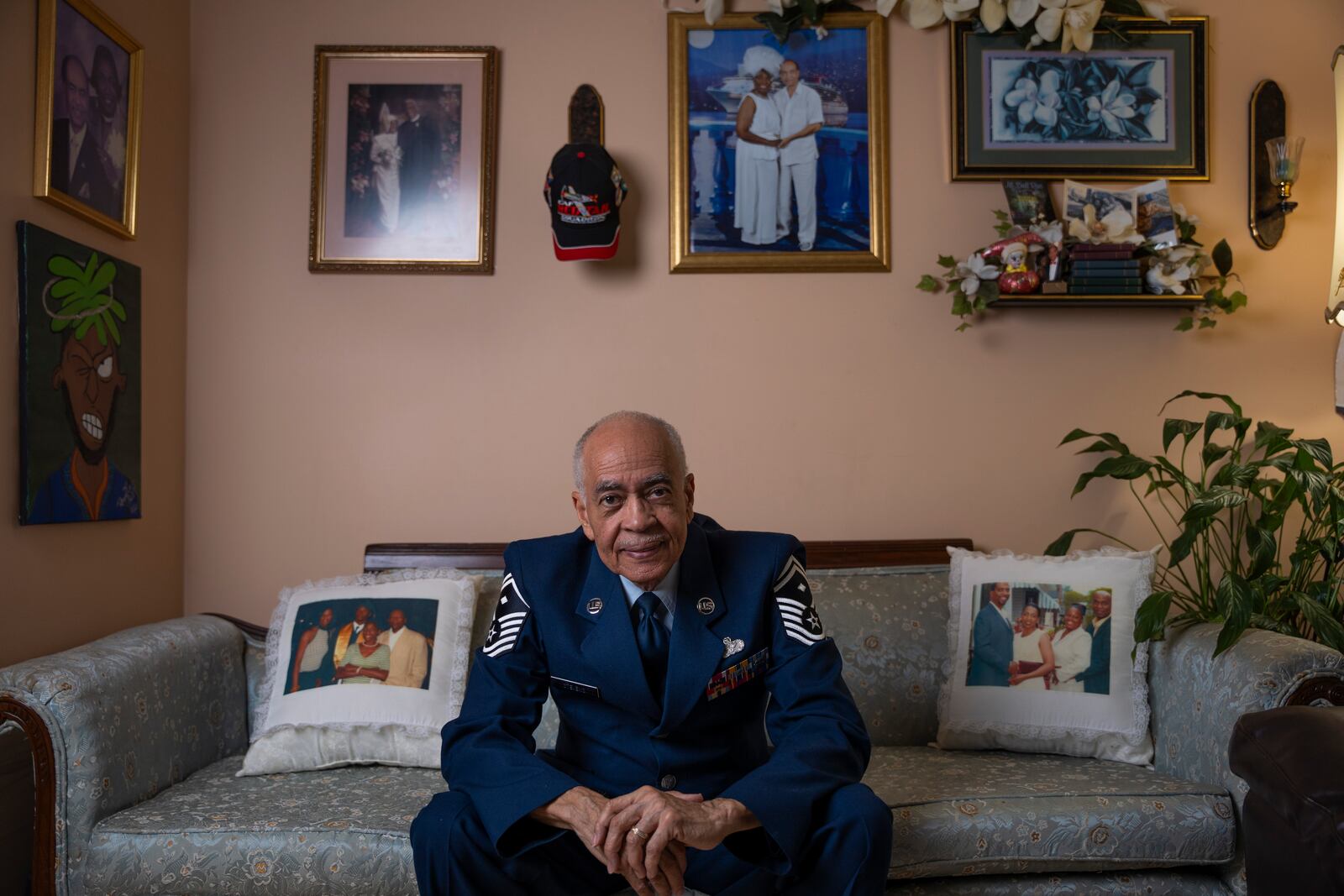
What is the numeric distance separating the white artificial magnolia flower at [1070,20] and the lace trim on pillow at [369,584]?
2350 millimetres

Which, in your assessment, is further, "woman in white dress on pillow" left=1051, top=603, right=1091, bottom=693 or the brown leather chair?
"woman in white dress on pillow" left=1051, top=603, right=1091, bottom=693

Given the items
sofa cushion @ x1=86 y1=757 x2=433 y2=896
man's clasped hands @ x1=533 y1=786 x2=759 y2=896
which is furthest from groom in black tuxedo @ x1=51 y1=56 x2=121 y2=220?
man's clasped hands @ x1=533 y1=786 x2=759 y2=896

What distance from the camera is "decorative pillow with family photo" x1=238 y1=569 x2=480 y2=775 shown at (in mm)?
2408

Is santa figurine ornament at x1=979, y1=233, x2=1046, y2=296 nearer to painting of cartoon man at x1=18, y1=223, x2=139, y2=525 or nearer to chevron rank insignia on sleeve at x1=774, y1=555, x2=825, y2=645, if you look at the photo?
chevron rank insignia on sleeve at x1=774, y1=555, x2=825, y2=645

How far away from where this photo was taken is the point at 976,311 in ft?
10.1

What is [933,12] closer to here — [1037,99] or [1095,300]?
[1037,99]

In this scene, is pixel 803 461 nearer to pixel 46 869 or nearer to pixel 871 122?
pixel 871 122

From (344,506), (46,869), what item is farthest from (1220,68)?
(46,869)

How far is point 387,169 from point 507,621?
177cm

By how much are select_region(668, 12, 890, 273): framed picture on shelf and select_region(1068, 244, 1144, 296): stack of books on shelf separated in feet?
1.82

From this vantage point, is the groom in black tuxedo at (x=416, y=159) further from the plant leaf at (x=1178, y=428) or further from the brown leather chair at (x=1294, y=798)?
the brown leather chair at (x=1294, y=798)

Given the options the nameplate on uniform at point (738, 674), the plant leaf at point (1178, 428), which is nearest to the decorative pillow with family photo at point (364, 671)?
the nameplate on uniform at point (738, 674)

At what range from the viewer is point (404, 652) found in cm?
250

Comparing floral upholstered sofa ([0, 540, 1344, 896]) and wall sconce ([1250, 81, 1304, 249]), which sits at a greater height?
wall sconce ([1250, 81, 1304, 249])
